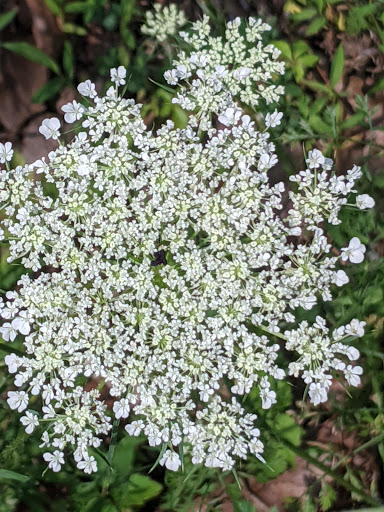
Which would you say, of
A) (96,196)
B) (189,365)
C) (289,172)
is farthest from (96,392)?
(289,172)

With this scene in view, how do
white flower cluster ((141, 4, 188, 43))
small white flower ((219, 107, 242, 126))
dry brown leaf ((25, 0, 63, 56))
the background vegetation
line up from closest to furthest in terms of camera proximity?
small white flower ((219, 107, 242, 126)), the background vegetation, white flower cluster ((141, 4, 188, 43)), dry brown leaf ((25, 0, 63, 56))

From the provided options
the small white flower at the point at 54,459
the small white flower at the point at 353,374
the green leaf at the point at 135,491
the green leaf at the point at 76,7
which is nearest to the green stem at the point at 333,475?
the small white flower at the point at 353,374

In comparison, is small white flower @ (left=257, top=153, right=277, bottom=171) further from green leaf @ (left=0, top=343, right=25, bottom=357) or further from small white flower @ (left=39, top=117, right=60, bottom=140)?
green leaf @ (left=0, top=343, right=25, bottom=357)

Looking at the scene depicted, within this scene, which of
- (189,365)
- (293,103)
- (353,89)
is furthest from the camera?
(353,89)

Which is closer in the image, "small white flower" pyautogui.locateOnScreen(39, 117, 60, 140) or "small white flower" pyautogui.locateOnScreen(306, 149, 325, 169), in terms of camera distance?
"small white flower" pyautogui.locateOnScreen(306, 149, 325, 169)

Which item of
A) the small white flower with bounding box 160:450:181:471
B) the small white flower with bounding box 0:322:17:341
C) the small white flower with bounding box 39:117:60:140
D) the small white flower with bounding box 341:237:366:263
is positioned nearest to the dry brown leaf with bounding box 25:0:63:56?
the small white flower with bounding box 39:117:60:140

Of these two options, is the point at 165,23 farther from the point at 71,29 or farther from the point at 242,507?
the point at 242,507

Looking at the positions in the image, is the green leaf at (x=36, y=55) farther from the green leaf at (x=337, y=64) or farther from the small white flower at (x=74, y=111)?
the green leaf at (x=337, y=64)

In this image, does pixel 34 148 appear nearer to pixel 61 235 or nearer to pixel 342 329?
pixel 61 235
